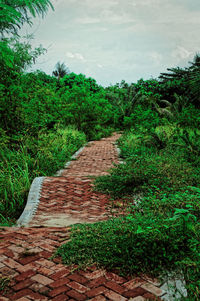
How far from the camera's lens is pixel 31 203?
4863mm

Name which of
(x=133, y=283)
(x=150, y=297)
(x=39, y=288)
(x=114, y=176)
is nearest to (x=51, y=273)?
(x=39, y=288)

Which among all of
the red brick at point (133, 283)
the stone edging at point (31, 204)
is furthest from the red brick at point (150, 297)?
the stone edging at point (31, 204)

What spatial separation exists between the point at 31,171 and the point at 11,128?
1.63 meters

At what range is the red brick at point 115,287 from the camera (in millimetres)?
2296

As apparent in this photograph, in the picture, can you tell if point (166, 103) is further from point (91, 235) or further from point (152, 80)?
point (91, 235)

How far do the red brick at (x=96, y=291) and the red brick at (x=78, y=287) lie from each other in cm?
5

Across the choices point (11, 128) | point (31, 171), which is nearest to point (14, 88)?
point (11, 128)

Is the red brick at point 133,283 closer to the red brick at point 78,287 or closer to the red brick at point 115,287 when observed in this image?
the red brick at point 115,287

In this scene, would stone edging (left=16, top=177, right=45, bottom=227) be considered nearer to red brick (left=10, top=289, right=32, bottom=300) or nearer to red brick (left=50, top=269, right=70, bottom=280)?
red brick (left=50, top=269, right=70, bottom=280)

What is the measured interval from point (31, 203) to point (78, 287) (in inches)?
107

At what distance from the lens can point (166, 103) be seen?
18.5 metres

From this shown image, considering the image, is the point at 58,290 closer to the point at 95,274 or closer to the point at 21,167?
the point at 95,274

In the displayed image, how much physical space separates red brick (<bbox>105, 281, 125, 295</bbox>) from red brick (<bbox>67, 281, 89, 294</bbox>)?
0.59 ft

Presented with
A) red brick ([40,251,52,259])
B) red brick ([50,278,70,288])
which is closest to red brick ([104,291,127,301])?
red brick ([50,278,70,288])
